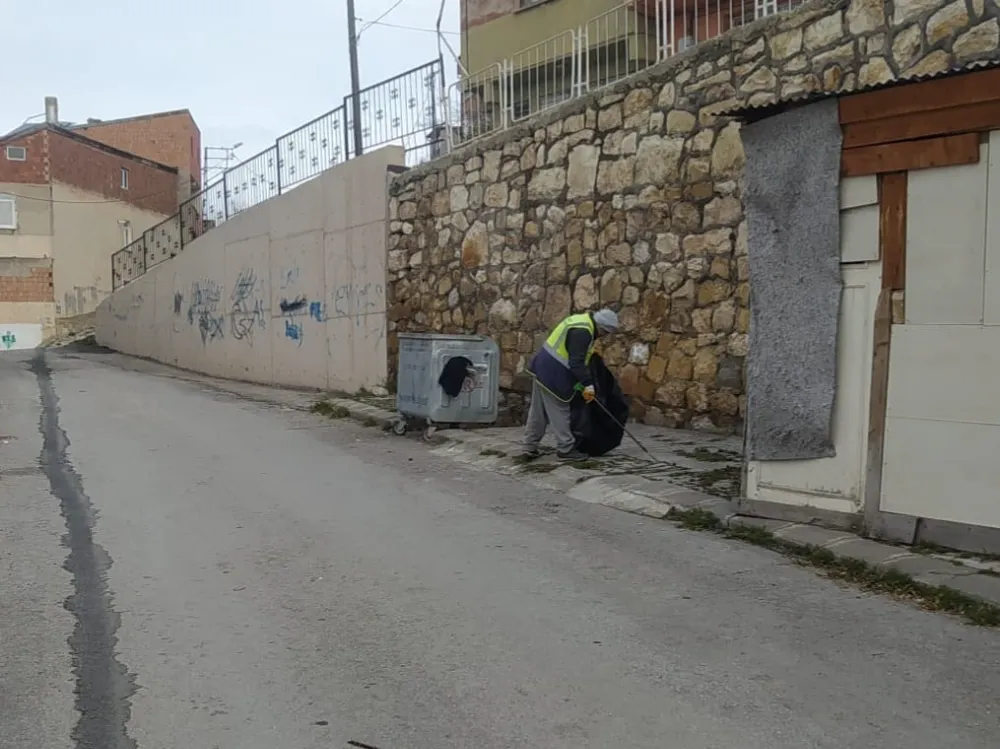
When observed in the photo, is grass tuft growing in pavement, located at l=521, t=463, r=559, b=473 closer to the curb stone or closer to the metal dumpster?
the curb stone

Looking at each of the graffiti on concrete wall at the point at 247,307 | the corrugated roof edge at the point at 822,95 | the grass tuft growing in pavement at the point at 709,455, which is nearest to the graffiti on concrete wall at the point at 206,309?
the graffiti on concrete wall at the point at 247,307

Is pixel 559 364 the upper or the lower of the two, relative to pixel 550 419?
upper

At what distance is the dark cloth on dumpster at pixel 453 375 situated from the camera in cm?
1095

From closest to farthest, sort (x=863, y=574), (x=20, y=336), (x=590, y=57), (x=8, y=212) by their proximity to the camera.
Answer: (x=863, y=574) < (x=590, y=57) < (x=20, y=336) < (x=8, y=212)

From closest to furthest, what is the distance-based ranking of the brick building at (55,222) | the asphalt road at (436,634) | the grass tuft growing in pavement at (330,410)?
the asphalt road at (436,634), the grass tuft growing in pavement at (330,410), the brick building at (55,222)

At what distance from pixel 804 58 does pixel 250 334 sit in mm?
13736

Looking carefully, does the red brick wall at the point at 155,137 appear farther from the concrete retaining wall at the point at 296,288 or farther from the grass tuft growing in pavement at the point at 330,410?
the grass tuft growing in pavement at the point at 330,410

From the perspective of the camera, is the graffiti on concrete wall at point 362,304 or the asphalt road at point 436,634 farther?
the graffiti on concrete wall at point 362,304

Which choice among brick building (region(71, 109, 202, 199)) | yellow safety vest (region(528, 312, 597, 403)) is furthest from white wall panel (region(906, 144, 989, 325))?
brick building (region(71, 109, 202, 199))

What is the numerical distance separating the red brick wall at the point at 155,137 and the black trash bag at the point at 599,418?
42.4 meters

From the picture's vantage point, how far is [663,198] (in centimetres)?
1044

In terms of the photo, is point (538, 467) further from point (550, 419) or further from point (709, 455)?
point (709, 455)

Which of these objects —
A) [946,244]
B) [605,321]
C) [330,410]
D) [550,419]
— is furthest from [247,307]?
[946,244]

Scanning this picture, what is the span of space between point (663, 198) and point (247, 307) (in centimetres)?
1193
